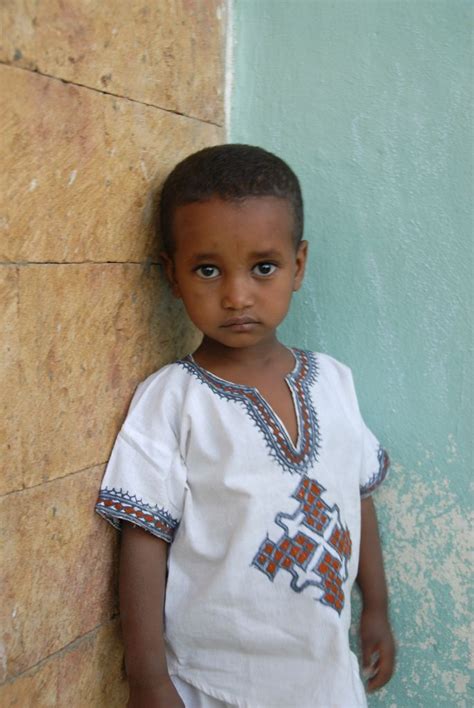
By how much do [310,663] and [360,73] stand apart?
133 centimetres

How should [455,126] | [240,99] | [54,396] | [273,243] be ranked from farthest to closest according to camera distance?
[240,99] < [455,126] < [273,243] < [54,396]

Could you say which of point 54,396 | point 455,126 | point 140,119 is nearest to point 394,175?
point 455,126

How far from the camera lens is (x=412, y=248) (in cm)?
184

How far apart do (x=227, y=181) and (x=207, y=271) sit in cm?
19

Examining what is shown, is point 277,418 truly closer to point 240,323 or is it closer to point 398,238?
point 240,323

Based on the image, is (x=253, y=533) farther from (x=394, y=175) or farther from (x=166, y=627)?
(x=394, y=175)

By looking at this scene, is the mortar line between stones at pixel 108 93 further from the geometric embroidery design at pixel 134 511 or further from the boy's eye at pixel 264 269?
the geometric embroidery design at pixel 134 511

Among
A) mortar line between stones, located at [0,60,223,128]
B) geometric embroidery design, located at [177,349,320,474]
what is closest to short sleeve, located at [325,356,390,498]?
geometric embroidery design, located at [177,349,320,474]

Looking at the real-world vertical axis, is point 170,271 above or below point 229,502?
above

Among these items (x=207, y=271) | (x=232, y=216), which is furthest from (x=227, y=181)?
(x=207, y=271)

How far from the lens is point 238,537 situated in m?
1.62

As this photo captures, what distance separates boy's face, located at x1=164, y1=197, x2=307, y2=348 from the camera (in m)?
1.61

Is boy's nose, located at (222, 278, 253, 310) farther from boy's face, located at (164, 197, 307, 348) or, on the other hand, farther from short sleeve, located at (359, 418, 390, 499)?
short sleeve, located at (359, 418, 390, 499)

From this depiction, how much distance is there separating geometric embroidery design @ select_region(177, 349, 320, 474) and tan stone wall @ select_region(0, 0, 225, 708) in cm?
19
